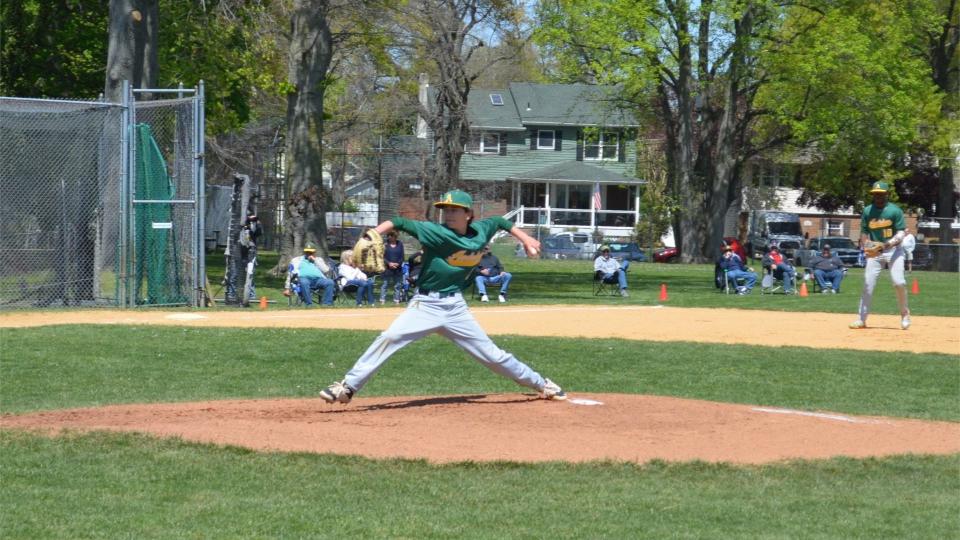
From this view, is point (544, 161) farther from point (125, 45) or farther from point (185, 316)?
point (185, 316)

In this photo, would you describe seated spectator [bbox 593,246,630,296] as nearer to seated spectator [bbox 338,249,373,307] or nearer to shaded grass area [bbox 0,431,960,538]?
seated spectator [bbox 338,249,373,307]

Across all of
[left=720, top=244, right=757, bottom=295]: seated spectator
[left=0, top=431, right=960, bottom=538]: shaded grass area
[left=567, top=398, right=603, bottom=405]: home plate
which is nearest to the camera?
[left=0, top=431, right=960, bottom=538]: shaded grass area

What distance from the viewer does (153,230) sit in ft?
68.4

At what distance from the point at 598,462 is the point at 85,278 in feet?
46.9

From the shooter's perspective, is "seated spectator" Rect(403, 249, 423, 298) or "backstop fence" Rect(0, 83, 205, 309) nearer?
"backstop fence" Rect(0, 83, 205, 309)

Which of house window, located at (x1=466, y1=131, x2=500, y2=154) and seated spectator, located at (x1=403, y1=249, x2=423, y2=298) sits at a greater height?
house window, located at (x1=466, y1=131, x2=500, y2=154)

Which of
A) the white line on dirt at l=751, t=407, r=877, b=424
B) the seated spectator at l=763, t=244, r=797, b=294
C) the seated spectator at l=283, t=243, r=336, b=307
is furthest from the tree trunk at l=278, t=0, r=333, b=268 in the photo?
the white line on dirt at l=751, t=407, r=877, b=424

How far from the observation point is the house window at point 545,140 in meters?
71.8

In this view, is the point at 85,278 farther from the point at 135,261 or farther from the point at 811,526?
the point at 811,526

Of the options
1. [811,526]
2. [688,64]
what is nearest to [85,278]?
[811,526]

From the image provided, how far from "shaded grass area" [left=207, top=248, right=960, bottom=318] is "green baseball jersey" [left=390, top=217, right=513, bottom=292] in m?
14.1

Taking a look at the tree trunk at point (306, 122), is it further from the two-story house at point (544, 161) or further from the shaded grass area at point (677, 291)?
the two-story house at point (544, 161)

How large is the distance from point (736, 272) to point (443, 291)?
21044 mm

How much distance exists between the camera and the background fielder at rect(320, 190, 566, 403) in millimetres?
9820
